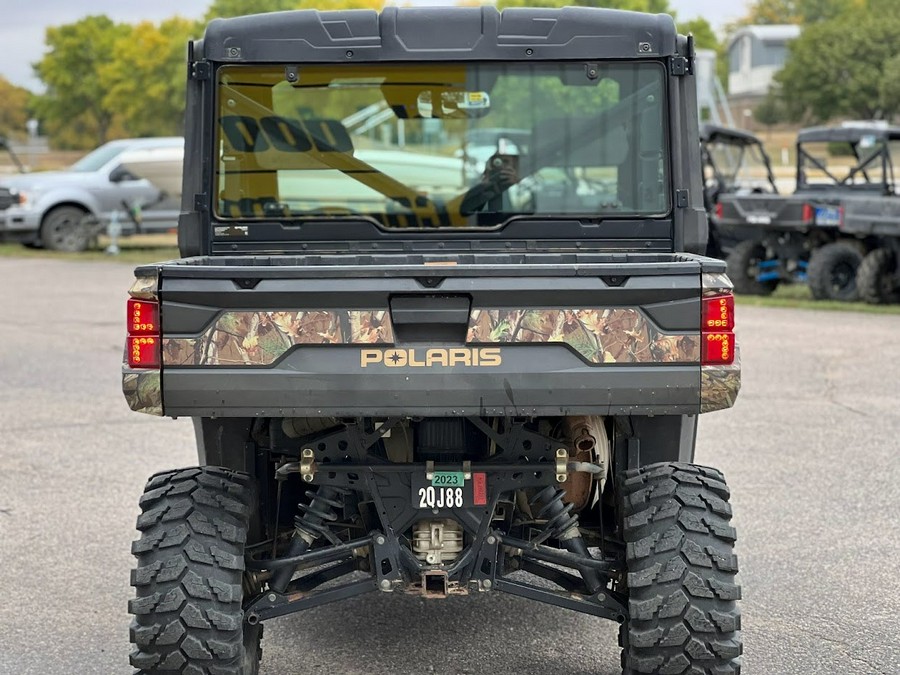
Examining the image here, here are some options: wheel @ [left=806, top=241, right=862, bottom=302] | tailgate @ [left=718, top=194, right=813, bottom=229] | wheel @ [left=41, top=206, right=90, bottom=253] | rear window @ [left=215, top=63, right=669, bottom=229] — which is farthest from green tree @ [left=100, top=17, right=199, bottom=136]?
rear window @ [left=215, top=63, right=669, bottom=229]

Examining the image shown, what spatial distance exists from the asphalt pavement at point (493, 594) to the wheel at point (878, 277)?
3.86m

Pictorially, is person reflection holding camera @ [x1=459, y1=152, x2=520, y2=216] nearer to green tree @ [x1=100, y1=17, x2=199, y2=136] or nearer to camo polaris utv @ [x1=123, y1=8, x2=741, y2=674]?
camo polaris utv @ [x1=123, y1=8, x2=741, y2=674]

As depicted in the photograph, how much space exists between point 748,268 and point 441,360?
567 inches

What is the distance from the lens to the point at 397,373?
404 cm

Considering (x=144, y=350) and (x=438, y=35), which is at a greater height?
(x=438, y=35)

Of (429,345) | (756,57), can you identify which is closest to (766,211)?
(429,345)

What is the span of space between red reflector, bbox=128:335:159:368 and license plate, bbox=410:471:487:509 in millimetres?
892

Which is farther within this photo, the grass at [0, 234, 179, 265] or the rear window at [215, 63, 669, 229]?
the grass at [0, 234, 179, 265]

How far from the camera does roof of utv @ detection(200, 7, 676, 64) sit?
516 centimetres

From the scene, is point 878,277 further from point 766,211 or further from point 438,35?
point 438,35

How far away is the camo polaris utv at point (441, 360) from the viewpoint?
13.2 feet

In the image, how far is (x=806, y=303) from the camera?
54.0ft

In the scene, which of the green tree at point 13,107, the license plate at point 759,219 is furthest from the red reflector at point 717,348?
the green tree at point 13,107

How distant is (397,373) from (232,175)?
1.75 m
